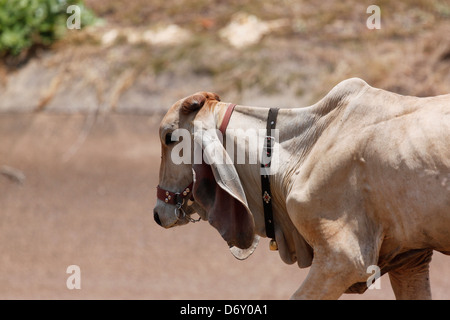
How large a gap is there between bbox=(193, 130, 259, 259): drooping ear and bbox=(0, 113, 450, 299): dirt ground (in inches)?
211

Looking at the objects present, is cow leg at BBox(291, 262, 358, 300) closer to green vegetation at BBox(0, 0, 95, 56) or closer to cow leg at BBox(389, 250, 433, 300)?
cow leg at BBox(389, 250, 433, 300)

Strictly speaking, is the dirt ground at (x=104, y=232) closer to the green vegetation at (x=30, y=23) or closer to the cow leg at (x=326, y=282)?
the green vegetation at (x=30, y=23)

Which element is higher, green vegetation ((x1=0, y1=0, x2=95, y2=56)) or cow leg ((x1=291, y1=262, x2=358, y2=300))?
green vegetation ((x1=0, y1=0, x2=95, y2=56))

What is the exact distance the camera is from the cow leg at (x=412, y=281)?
5281 mm

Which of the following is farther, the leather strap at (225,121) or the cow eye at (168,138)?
the cow eye at (168,138)

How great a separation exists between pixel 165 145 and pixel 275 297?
543 cm

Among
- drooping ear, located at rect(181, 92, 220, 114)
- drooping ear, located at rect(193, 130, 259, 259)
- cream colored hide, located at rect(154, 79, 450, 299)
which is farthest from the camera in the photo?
drooping ear, located at rect(181, 92, 220, 114)

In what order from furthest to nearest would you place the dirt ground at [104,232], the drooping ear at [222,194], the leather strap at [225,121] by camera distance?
the dirt ground at [104,232]
the leather strap at [225,121]
the drooping ear at [222,194]

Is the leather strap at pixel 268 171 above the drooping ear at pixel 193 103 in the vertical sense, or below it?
below

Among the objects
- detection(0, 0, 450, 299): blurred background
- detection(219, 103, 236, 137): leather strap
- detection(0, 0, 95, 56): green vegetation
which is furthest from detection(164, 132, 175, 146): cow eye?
detection(0, 0, 95, 56): green vegetation

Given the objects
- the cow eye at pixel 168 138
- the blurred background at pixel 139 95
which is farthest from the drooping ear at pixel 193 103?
the blurred background at pixel 139 95

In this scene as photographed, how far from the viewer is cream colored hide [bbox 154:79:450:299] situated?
14.8 ft

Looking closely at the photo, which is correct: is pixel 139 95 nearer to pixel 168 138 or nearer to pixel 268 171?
pixel 168 138

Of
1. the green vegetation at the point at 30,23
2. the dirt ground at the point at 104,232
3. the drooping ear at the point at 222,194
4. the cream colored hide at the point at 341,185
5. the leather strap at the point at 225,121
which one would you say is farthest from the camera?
the green vegetation at the point at 30,23
